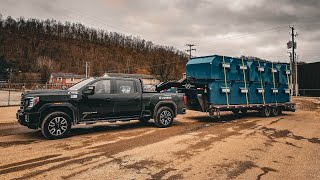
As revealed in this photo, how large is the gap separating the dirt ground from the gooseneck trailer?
118 inches

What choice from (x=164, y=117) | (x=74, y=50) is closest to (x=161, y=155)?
(x=164, y=117)

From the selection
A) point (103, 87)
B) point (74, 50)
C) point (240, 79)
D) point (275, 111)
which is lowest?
point (275, 111)

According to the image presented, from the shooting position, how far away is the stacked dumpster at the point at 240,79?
12.8 meters

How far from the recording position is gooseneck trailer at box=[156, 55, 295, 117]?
12648 millimetres

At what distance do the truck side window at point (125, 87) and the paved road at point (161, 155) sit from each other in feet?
4.82

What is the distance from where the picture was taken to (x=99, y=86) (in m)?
9.31

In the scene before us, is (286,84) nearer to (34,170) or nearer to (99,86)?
(99,86)

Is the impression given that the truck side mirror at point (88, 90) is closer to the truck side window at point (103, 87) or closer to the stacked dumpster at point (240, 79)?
the truck side window at point (103, 87)

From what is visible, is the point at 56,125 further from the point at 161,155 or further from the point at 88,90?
the point at 161,155

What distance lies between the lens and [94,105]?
9.04m

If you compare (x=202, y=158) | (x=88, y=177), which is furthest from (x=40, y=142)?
(x=202, y=158)

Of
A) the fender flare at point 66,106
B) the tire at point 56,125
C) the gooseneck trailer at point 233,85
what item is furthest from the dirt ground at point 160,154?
the gooseneck trailer at point 233,85

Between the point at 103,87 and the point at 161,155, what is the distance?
3.98m

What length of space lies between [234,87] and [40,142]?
937 cm
